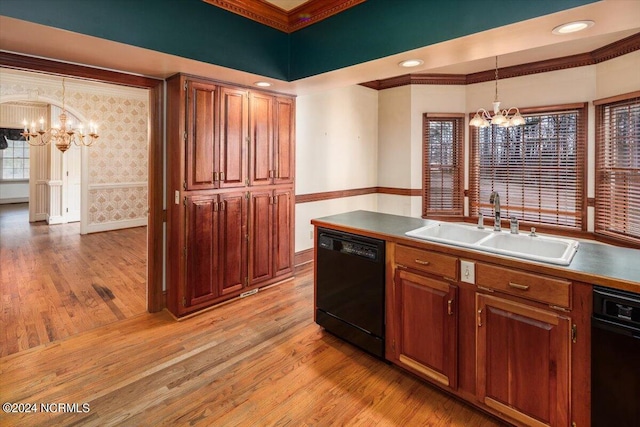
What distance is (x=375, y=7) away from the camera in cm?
258

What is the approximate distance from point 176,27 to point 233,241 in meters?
1.98

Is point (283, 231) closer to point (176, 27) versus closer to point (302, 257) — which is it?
point (302, 257)

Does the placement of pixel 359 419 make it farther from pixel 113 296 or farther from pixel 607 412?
pixel 113 296

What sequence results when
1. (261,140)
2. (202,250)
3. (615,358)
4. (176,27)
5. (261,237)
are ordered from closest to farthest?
(615,358) < (176,27) < (202,250) < (261,140) < (261,237)

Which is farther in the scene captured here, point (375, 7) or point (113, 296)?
point (113, 296)

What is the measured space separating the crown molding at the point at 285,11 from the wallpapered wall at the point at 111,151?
16.4 feet

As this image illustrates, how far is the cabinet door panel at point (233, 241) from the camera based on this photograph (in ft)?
11.5

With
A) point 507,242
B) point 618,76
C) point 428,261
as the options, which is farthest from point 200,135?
point 618,76

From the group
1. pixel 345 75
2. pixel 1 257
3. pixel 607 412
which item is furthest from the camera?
pixel 1 257

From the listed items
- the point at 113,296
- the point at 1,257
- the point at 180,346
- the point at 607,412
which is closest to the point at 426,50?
the point at 607,412

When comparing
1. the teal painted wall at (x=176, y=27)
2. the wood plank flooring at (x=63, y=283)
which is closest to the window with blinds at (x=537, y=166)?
the teal painted wall at (x=176, y=27)

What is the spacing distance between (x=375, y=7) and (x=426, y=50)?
0.56 meters

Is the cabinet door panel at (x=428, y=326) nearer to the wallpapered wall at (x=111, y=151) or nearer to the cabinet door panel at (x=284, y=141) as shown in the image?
the cabinet door panel at (x=284, y=141)

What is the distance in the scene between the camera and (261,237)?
12.7 feet
